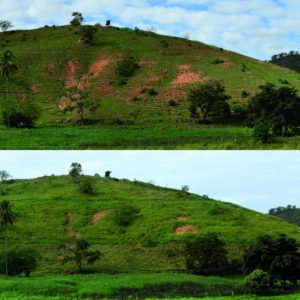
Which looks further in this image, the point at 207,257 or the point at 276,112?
the point at 207,257

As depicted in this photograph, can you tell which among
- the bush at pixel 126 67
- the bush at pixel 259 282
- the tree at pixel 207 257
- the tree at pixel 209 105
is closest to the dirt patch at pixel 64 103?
the bush at pixel 126 67

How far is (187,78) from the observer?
8050 cm

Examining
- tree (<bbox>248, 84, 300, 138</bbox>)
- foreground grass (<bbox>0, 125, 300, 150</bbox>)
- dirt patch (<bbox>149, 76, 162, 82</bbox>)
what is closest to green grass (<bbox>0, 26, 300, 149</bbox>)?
foreground grass (<bbox>0, 125, 300, 150</bbox>)

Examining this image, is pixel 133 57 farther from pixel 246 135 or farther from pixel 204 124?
pixel 246 135

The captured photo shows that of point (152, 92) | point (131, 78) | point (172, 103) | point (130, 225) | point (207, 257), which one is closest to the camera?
point (207, 257)

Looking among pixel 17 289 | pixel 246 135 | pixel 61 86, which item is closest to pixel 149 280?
pixel 17 289

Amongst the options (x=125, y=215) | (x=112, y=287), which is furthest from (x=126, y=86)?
(x=112, y=287)

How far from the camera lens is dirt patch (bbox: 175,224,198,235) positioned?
8000 centimetres

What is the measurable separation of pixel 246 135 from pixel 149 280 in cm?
1706

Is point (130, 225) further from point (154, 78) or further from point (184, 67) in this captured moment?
point (184, 67)

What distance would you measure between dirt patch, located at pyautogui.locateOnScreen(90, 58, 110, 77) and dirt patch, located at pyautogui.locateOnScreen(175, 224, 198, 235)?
25.9 metres

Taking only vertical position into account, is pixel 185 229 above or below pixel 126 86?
below

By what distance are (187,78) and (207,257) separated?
27.5 m

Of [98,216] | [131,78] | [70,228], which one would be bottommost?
[70,228]
